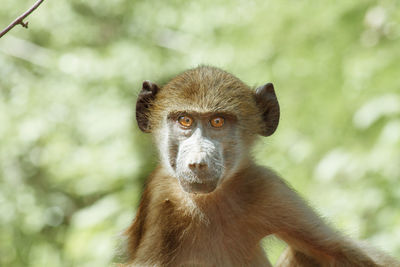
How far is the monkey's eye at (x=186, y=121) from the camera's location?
3.73m

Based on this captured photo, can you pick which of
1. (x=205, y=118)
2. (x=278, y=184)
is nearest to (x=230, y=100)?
(x=205, y=118)

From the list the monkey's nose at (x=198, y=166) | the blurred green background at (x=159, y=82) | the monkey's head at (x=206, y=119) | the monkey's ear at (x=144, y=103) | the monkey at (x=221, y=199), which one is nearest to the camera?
the monkey's nose at (x=198, y=166)

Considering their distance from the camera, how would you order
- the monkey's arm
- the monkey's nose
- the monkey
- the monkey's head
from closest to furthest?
the monkey's nose
the monkey's head
the monkey
the monkey's arm

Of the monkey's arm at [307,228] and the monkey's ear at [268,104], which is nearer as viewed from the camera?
the monkey's arm at [307,228]

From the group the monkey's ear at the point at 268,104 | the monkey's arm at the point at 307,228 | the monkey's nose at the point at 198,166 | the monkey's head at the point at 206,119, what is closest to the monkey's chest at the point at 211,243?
the monkey's arm at the point at 307,228

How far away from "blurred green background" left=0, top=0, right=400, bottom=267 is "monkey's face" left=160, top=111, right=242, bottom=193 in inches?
20.9

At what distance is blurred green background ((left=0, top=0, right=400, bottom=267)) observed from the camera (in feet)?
19.9

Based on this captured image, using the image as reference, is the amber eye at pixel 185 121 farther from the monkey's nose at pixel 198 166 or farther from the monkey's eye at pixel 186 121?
the monkey's nose at pixel 198 166

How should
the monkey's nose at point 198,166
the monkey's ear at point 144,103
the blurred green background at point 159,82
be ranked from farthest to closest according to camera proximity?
1. the blurred green background at point 159,82
2. the monkey's ear at point 144,103
3. the monkey's nose at point 198,166

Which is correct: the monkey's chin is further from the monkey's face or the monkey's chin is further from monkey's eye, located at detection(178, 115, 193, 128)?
monkey's eye, located at detection(178, 115, 193, 128)

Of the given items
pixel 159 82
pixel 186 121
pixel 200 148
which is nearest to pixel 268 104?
pixel 186 121

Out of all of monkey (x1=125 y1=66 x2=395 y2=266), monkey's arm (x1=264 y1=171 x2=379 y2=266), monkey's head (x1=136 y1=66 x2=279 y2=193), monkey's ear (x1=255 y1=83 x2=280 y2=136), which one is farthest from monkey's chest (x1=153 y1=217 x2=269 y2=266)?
monkey's ear (x1=255 y1=83 x2=280 y2=136)

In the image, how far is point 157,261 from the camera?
3590 mm

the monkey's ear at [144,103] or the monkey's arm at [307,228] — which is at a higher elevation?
the monkey's ear at [144,103]
